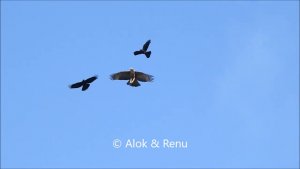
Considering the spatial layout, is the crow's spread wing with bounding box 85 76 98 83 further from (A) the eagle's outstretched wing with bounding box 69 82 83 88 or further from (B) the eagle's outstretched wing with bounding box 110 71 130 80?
(B) the eagle's outstretched wing with bounding box 110 71 130 80

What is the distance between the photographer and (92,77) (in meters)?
39.1

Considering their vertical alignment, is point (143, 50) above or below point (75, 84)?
above

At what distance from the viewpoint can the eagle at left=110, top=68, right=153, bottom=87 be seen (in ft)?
133

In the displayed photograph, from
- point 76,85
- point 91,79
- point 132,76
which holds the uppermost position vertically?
point 132,76

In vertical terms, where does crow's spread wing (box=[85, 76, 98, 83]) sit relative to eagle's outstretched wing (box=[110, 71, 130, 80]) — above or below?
below

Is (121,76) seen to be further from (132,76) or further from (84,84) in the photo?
(84,84)

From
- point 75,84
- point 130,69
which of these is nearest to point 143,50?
point 130,69

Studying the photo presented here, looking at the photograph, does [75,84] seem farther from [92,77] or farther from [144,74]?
[144,74]

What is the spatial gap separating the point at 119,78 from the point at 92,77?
2.17 m

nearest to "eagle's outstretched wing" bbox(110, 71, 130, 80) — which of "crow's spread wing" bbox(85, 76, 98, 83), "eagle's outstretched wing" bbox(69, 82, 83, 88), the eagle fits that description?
the eagle

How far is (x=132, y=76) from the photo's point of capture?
40.5 m

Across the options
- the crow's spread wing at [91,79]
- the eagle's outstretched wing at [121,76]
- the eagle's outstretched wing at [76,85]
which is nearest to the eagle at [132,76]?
the eagle's outstretched wing at [121,76]

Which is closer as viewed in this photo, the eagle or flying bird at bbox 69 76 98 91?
flying bird at bbox 69 76 98 91

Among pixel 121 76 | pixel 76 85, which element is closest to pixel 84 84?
pixel 76 85
